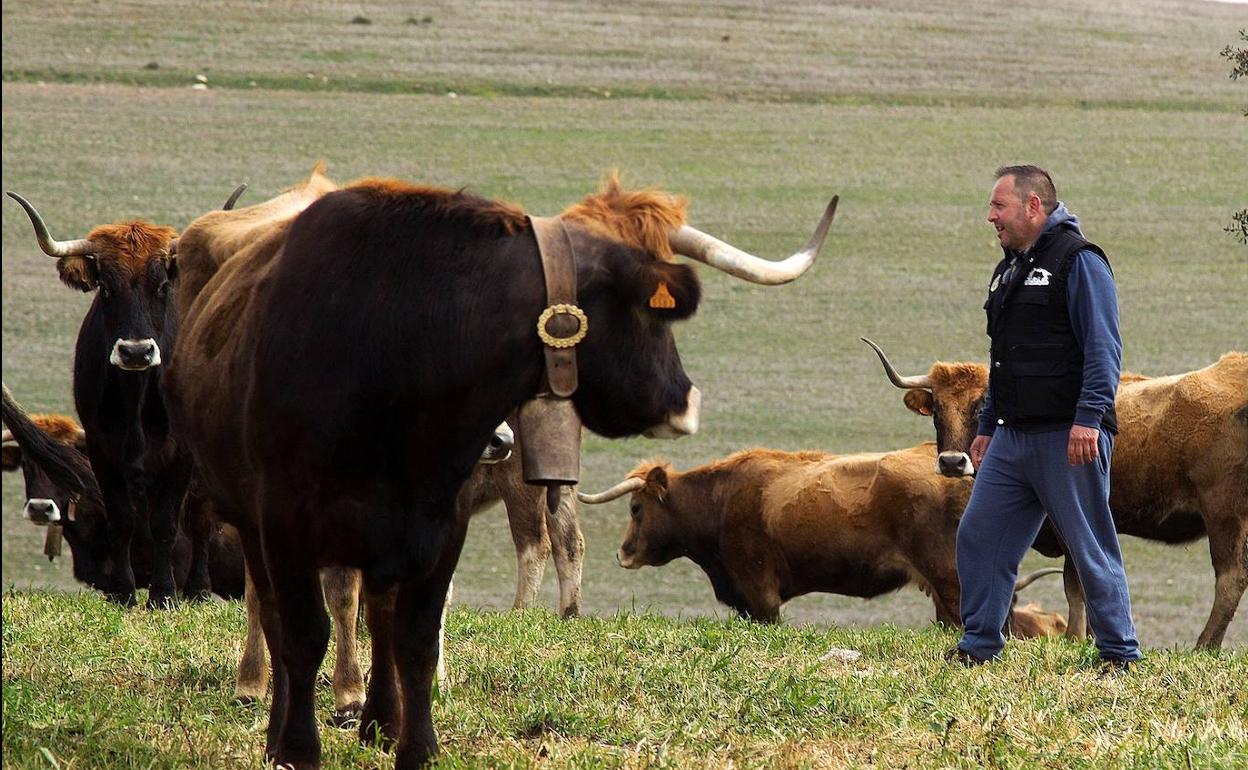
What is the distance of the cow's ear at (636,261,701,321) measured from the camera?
531 cm

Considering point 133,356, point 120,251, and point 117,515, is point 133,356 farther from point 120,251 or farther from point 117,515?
point 117,515

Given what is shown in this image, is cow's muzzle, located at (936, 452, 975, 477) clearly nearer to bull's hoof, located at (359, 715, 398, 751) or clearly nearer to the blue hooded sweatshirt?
the blue hooded sweatshirt

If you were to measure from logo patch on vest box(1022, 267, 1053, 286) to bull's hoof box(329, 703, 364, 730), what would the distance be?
3450mm

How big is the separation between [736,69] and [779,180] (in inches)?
499

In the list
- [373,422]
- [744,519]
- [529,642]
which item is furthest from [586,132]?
[373,422]

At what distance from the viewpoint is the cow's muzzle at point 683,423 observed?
544 centimetres

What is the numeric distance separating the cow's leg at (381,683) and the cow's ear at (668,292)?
162 cm

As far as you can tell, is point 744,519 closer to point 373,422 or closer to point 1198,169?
point 373,422

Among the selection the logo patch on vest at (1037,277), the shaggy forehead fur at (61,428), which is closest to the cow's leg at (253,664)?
the logo patch on vest at (1037,277)

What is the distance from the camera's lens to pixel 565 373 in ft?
17.3

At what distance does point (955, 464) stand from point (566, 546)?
3.28m

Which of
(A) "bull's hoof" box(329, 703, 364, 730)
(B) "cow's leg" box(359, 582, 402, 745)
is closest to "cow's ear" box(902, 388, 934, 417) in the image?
(A) "bull's hoof" box(329, 703, 364, 730)

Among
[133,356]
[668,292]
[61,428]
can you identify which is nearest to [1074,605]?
[133,356]

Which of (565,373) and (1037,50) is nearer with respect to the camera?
(565,373)
